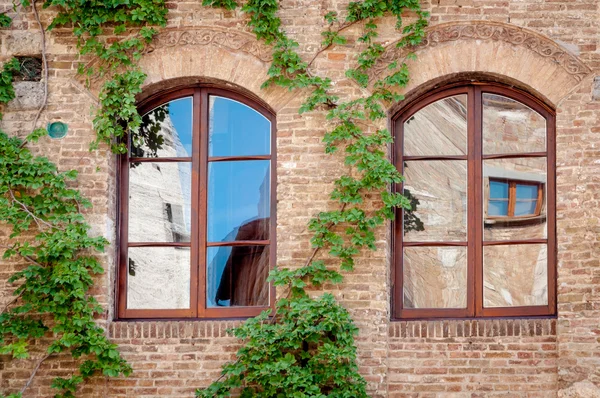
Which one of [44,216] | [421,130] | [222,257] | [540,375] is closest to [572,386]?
[540,375]

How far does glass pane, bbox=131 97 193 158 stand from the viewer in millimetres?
9125

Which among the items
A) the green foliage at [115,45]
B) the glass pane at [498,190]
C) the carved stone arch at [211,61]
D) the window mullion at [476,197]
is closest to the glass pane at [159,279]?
the green foliage at [115,45]

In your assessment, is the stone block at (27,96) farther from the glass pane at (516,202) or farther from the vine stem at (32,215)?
the glass pane at (516,202)

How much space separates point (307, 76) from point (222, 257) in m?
1.70

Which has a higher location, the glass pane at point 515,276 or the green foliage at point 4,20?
the green foliage at point 4,20

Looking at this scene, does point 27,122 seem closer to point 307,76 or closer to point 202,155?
point 202,155

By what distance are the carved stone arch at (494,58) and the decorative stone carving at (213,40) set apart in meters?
0.99

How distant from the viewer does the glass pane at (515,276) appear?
8703 mm

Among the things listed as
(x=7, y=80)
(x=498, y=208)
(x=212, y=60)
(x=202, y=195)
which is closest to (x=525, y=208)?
(x=498, y=208)

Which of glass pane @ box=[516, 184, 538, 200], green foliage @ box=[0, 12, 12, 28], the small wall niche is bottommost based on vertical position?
glass pane @ box=[516, 184, 538, 200]

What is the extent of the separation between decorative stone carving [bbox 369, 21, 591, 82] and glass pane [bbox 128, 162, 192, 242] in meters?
1.87

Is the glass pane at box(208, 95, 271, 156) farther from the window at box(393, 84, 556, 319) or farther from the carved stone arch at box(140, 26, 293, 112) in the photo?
the window at box(393, 84, 556, 319)

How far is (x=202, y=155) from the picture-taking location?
9031mm

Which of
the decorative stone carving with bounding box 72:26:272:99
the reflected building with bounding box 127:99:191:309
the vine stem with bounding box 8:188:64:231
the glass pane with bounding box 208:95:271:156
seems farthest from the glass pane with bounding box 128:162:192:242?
the decorative stone carving with bounding box 72:26:272:99
